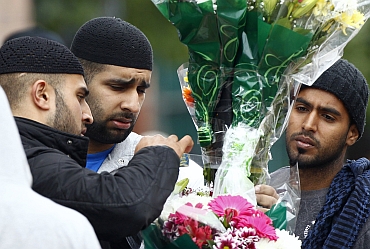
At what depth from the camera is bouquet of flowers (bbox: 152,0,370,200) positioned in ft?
9.83

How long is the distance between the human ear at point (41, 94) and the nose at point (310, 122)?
1788 mm

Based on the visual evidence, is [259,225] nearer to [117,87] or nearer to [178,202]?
[178,202]

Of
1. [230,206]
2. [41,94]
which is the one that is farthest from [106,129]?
[230,206]

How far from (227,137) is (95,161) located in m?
0.95

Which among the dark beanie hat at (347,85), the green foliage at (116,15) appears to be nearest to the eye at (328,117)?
the dark beanie hat at (347,85)

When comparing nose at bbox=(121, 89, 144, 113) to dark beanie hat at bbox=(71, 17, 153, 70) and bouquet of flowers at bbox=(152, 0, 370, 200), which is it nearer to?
dark beanie hat at bbox=(71, 17, 153, 70)

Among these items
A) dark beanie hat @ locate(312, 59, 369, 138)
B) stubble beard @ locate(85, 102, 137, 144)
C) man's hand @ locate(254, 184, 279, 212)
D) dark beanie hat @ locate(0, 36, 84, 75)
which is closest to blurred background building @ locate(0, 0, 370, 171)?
dark beanie hat @ locate(312, 59, 369, 138)

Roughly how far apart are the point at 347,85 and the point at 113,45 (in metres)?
1.35

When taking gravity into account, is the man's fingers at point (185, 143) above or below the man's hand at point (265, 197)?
above

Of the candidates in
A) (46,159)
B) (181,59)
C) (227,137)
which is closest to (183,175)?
(227,137)

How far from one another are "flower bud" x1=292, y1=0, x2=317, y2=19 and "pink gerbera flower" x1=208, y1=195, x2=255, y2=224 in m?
0.77

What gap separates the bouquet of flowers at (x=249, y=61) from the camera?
3.00 m

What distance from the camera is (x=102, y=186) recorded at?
102 inches

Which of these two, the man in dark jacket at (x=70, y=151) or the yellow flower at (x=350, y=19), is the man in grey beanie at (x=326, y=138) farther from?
the man in dark jacket at (x=70, y=151)
